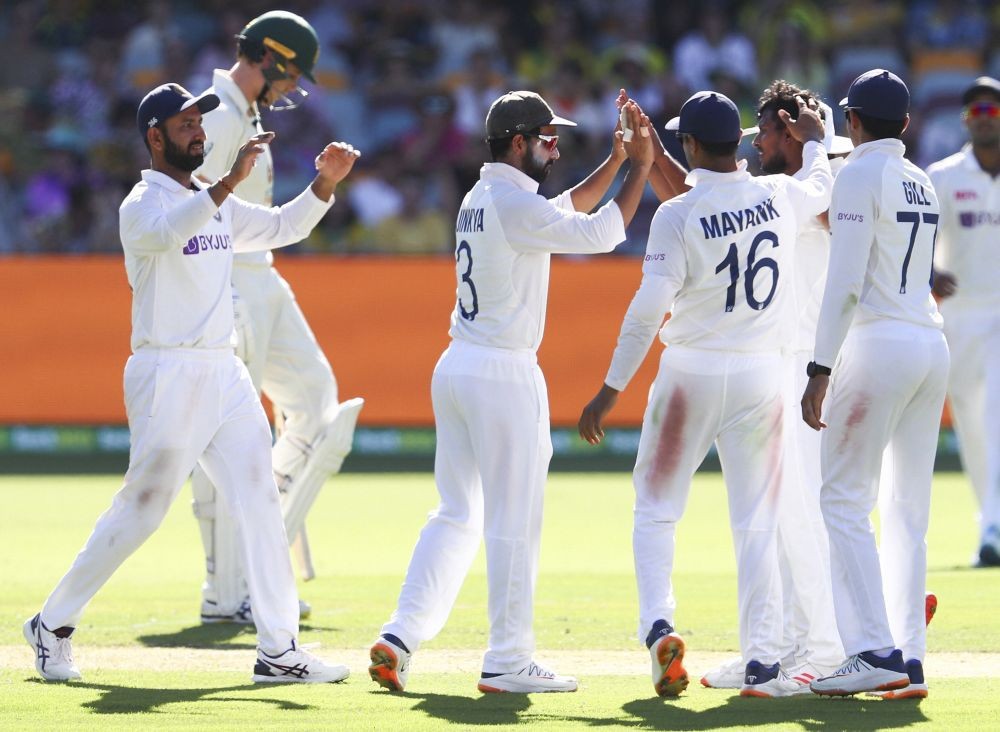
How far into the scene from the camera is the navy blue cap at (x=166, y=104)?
291 inches

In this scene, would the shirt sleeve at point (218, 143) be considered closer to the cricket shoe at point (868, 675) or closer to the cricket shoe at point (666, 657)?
the cricket shoe at point (666, 657)

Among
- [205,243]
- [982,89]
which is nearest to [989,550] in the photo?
[982,89]

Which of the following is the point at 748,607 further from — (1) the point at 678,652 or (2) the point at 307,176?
(2) the point at 307,176

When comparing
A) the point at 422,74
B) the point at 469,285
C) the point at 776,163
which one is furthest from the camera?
the point at 422,74

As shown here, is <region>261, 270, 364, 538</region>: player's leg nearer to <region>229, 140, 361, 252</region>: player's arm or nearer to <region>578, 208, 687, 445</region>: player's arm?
<region>229, 140, 361, 252</region>: player's arm

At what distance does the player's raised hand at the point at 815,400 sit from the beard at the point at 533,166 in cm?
150

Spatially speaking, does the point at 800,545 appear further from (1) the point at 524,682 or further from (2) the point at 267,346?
(2) the point at 267,346

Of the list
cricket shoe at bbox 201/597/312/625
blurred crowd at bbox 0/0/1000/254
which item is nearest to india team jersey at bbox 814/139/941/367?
cricket shoe at bbox 201/597/312/625

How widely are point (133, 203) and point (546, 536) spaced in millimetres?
5736

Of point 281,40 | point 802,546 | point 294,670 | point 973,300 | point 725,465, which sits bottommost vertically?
point 294,670

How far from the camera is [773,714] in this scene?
6.44m

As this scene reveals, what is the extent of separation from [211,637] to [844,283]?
3880 mm

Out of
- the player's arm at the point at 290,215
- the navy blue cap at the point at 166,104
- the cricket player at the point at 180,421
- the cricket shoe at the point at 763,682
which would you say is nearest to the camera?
the cricket shoe at the point at 763,682

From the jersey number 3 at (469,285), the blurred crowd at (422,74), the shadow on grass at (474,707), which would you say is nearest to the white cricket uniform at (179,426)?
the shadow on grass at (474,707)
